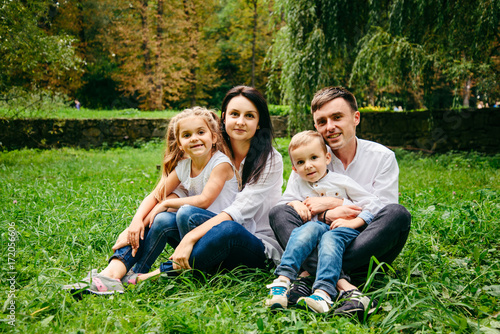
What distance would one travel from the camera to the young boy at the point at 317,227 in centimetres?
179

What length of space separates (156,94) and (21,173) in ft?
39.4

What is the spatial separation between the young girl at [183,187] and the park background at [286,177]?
0.20 metres

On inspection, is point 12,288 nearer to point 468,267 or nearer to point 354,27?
point 468,267

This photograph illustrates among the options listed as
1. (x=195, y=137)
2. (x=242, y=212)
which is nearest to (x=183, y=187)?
(x=195, y=137)

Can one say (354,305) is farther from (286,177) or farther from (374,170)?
(286,177)

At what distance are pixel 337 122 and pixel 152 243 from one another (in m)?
1.34

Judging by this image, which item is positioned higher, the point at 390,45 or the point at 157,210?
the point at 390,45

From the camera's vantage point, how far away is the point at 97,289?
6.32 feet

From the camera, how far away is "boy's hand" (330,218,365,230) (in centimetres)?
204

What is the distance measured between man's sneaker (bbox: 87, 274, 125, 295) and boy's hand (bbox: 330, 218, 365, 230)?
1199 mm

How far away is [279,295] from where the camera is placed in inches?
70.2

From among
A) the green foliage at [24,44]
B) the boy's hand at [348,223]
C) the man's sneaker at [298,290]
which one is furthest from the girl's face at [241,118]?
the green foliage at [24,44]

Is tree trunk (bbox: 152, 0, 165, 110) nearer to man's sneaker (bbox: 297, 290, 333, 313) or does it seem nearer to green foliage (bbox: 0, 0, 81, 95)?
green foliage (bbox: 0, 0, 81, 95)

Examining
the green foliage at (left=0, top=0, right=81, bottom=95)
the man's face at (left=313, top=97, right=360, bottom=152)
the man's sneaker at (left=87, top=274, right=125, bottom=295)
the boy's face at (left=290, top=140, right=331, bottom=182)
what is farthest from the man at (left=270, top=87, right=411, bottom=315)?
the green foliage at (left=0, top=0, right=81, bottom=95)
